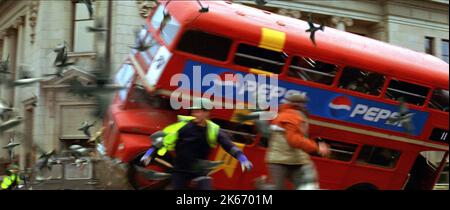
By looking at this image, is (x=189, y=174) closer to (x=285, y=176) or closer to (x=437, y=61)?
(x=285, y=176)

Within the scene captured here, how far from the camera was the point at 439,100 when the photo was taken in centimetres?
972

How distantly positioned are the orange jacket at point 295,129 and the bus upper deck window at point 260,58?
2728 millimetres

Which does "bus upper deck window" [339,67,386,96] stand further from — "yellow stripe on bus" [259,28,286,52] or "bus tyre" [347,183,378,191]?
"bus tyre" [347,183,378,191]

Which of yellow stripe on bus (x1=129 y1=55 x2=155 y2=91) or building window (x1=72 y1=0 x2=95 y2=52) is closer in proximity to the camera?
yellow stripe on bus (x1=129 y1=55 x2=155 y2=91)

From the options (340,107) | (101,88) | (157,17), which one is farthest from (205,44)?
(101,88)

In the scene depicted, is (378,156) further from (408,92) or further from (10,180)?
(10,180)

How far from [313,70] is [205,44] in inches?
76.5

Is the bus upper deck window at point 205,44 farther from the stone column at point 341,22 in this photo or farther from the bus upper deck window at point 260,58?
the stone column at point 341,22

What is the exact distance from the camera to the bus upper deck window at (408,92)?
9375mm

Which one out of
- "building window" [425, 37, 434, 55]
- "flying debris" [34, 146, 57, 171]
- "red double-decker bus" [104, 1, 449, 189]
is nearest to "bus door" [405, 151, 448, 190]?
"red double-decker bus" [104, 1, 449, 189]

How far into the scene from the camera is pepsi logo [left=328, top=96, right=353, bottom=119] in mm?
9070

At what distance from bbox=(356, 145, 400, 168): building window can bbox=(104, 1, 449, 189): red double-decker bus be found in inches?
0.7
